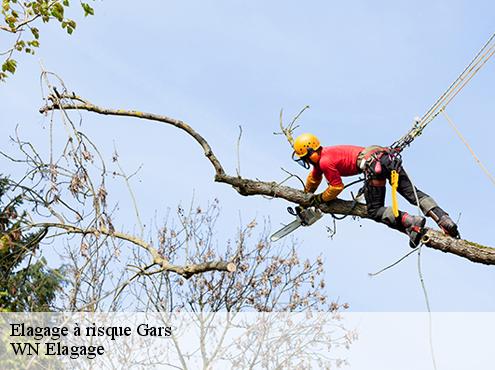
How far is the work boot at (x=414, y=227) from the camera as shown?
564 centimetres

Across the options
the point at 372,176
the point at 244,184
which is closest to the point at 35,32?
the point at 244,184

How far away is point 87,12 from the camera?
6.20 m

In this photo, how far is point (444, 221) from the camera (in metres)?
5.71

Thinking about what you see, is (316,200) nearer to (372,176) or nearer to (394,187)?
(372,176)

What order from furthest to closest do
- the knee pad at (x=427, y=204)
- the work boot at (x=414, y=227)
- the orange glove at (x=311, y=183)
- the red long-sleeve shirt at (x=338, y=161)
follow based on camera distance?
the orange glove at (x=311, y=183), the red long-sleeve shirt at (x=338, y=161), the knee pad at (x=427, y=204), the work boot at (x=414, y=227)

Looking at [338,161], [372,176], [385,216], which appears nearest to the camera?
[385,216]

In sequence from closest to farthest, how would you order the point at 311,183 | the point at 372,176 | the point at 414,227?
the point at 414,227 → the point at 372,176 → the point at 311,183

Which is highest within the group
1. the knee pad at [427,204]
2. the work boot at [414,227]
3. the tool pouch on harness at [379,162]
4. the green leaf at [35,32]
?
the green leaf at [35,32]

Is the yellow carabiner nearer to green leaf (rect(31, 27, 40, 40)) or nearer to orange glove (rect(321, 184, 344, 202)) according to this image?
orange glove (rect(321, 184, 344, 202))

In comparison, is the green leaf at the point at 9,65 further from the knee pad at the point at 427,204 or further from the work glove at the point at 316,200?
the knee pad at the point at 427,204

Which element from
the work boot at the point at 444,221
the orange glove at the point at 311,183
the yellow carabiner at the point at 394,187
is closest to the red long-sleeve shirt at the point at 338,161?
the orange glove at the point at 311,183

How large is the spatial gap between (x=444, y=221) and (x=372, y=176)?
0.71 m

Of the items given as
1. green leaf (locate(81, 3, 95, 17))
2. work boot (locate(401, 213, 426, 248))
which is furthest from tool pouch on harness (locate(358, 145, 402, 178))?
green leaf (locate(81, 3, 95, 17))

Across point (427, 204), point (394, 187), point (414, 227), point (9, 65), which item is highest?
point (9, 65)
